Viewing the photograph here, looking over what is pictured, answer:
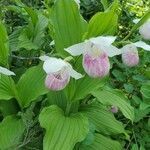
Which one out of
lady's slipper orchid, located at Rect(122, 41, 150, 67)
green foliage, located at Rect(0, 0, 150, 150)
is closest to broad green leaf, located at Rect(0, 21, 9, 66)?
green foliage, located at Rect(0, 0, 150, 150)

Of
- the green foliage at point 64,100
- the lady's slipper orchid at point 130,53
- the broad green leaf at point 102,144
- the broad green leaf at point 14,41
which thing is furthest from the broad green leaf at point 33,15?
the broad green leaf at point 102,144

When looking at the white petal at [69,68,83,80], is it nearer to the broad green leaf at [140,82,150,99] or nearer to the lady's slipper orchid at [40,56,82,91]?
the lady's slipper orchid at [40,56,82,91]

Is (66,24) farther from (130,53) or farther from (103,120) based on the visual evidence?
(103,120)

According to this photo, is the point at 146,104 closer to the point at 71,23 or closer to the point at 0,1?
the point at 71,23

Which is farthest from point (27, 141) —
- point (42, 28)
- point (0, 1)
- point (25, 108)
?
point (0, 1)

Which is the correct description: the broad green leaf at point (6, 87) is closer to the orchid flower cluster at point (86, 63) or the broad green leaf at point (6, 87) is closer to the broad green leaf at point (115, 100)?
the orchid flower cluster at point (86, 63)
